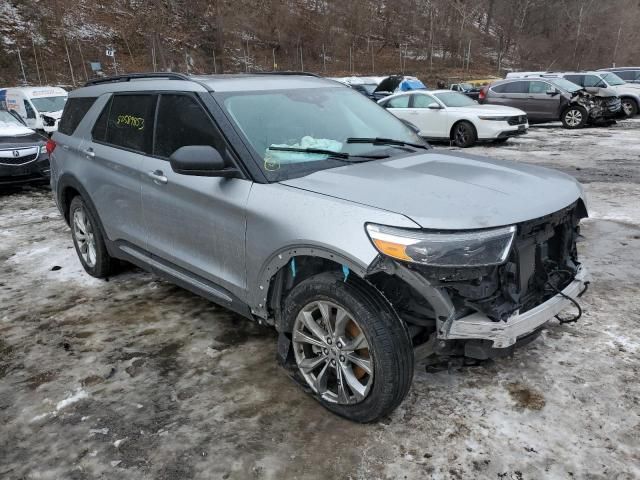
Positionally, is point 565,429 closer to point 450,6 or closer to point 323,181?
point 323,181

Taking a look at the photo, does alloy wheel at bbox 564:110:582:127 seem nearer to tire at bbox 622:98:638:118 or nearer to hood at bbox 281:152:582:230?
tire at bbox 622:98:638:118

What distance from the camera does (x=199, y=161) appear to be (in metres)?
2.83

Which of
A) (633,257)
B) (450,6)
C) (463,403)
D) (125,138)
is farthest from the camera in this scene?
Answer: (450,6)

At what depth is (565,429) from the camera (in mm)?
2561

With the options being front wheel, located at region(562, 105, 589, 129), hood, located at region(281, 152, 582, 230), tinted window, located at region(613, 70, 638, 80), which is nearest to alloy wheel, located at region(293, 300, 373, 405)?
hood, located at region(281, 152, 582, 230)

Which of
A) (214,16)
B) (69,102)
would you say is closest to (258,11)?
(214,16)

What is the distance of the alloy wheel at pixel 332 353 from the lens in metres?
2.56

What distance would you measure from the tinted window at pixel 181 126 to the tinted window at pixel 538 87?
611 inches

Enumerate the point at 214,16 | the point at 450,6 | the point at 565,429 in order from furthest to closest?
the point at 450,6 → the point at 214,16 → the point at 565,429

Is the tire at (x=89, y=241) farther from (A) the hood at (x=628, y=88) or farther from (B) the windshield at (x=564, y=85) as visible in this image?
(A) the hood at (x=628, y=88)

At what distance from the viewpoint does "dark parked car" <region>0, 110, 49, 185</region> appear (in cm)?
870

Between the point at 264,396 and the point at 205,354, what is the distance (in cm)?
65

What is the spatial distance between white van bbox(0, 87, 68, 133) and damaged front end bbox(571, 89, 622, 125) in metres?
16.2

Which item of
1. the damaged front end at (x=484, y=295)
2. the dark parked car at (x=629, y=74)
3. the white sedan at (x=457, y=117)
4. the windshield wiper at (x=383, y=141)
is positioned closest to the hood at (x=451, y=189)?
the damaged front end at (x=484, y=295)
